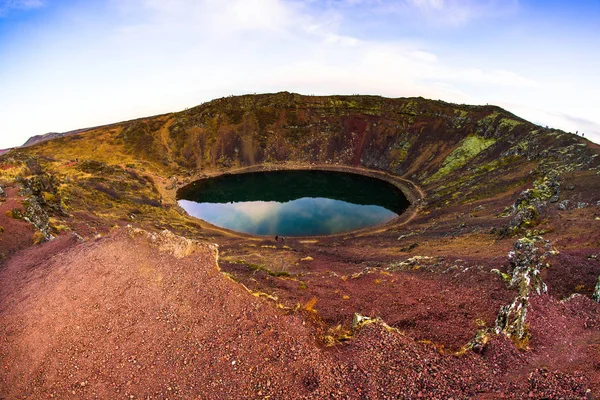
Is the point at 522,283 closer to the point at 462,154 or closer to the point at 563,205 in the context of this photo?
the point at 563,205

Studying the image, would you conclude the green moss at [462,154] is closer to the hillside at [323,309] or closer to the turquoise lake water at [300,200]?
the turquoise lake water at [300,200]

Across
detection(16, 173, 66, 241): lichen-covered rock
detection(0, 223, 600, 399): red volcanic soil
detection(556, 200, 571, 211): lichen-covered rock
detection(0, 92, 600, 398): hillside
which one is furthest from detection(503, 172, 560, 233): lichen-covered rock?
detection(16, 173, 66, 241): lichen-covered rock

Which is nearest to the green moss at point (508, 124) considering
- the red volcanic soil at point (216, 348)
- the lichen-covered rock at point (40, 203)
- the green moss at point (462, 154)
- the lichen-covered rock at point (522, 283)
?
the green moss at point (462, 154)

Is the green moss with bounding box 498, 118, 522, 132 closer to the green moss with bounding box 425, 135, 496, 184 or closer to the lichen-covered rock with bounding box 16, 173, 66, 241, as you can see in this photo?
the green moss with bounding box 425, 135, 496, 184

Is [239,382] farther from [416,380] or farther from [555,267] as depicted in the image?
[555,267]

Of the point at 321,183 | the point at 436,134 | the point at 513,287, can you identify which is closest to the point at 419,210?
the point at 321,183

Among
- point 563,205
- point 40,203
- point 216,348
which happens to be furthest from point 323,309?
point 40,203
